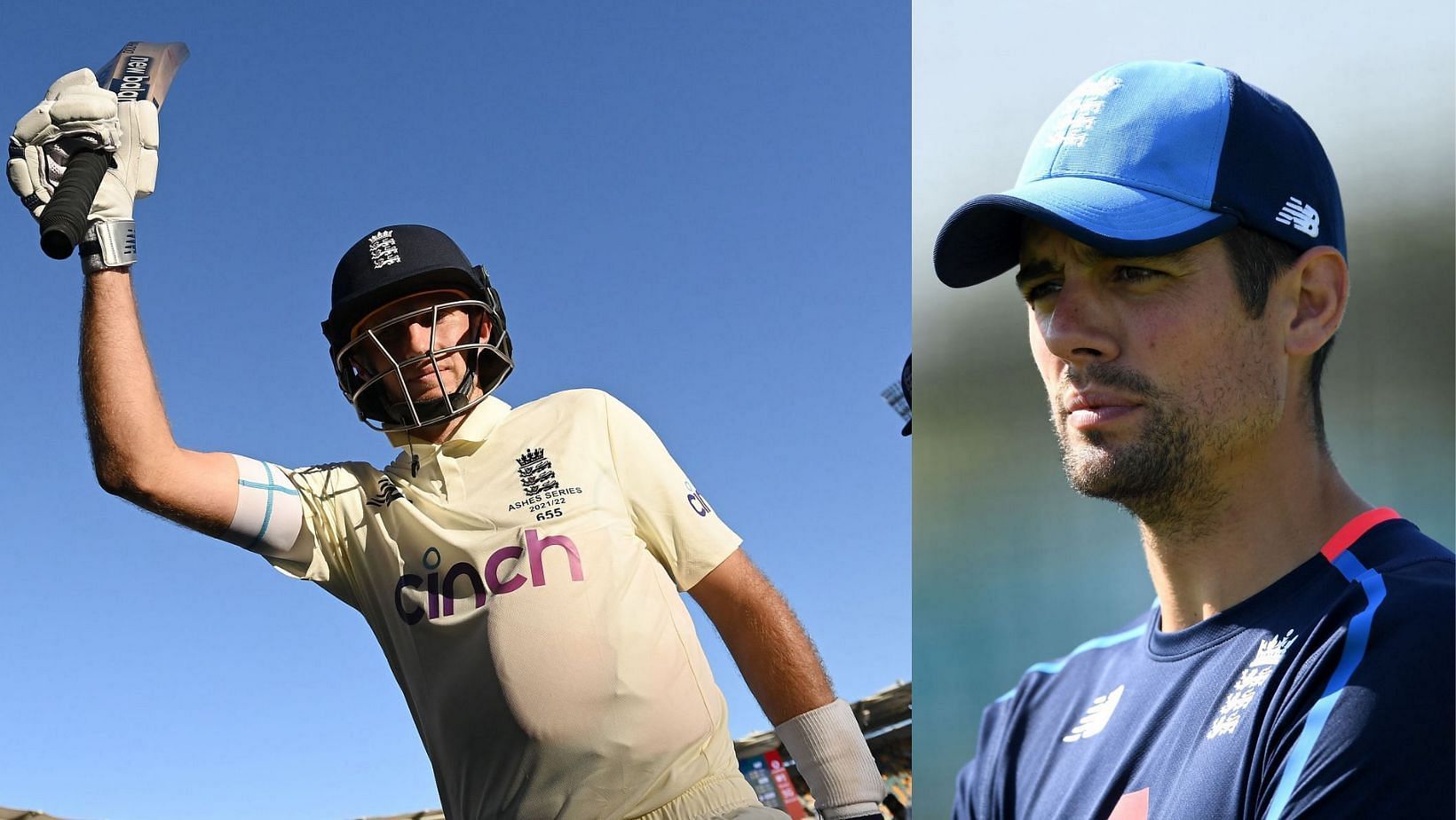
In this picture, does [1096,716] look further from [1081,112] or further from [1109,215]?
[1081,112]

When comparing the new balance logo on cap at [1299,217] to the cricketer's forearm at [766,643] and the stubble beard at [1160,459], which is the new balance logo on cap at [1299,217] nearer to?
the stubble beard at [1160,459]

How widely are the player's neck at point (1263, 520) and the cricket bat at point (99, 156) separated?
1846 millimetres

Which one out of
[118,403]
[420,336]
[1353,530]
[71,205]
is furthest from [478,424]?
[1353,530]

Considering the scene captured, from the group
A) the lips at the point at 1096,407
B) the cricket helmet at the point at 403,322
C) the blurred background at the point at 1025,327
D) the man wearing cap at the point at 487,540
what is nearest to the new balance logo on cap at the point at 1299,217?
the blurred background at the point at 1025,327

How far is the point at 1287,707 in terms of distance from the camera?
3.71 feet

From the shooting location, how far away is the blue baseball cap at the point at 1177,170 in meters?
1.25

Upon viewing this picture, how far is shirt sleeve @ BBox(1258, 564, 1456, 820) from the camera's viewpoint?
1055mm

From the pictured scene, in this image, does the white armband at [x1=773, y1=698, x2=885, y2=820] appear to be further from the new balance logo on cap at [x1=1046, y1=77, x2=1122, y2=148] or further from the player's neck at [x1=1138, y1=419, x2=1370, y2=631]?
the new balance logo on cap at [x1=1046, y1=77, x2=1122, y2=148]

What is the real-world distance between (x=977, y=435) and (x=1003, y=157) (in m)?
0.34

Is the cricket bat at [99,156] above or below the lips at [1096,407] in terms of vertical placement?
above

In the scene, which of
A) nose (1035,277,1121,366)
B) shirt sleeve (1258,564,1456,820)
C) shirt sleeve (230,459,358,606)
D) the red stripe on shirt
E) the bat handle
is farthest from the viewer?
shirt sleeve (230,459,358,606)

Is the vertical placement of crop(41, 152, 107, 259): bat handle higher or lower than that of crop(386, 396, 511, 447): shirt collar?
higher

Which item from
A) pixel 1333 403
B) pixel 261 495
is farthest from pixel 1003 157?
pixel 261 495

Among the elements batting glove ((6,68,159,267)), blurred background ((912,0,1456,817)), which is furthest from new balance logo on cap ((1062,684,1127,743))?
batting glove ((6,68,159,267))
